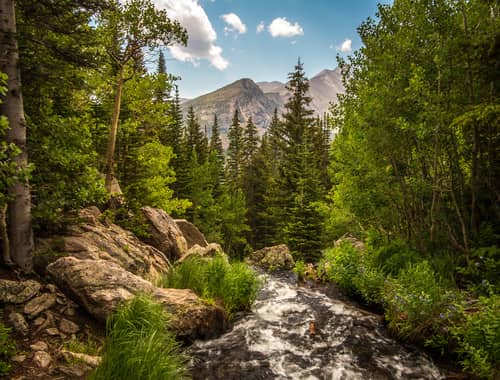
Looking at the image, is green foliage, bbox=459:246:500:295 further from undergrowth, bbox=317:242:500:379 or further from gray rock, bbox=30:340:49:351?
gray rock, bbox=30:340:49:351

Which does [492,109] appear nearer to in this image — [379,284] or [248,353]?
[379,284]

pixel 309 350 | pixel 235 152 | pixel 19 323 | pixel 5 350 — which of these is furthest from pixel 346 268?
pixel 235 152

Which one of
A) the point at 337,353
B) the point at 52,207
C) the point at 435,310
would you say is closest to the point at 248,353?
the point at 337,353

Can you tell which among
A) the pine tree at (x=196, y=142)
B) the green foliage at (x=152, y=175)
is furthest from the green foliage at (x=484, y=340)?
the pine tree at (x=196, y=142)

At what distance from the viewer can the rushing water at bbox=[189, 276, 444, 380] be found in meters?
5.73

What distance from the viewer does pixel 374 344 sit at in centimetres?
691

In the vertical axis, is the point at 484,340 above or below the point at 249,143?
below

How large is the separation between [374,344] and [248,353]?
3.14 m

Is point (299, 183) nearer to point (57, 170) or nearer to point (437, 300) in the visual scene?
point (437, 300)

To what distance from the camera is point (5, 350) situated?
12.4 feet

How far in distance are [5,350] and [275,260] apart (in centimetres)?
1752

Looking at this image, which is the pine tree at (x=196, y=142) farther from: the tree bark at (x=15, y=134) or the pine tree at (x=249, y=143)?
the tree bark at (x=15, y=134)

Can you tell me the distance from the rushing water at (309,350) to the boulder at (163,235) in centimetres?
546

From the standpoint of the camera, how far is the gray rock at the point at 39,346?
4375mm
